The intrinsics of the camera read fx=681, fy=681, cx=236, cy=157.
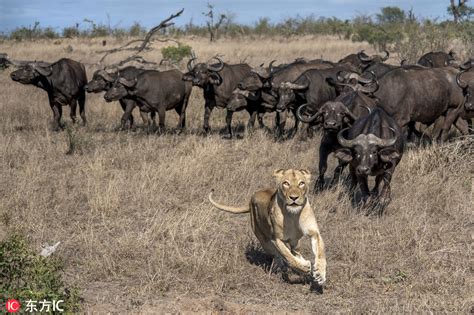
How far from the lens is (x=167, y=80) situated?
15.4 metres

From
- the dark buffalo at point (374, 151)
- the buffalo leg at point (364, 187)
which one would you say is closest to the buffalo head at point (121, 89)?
the dark buffalo at point (374, 151)

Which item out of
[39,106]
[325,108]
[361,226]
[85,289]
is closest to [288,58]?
[39,106]

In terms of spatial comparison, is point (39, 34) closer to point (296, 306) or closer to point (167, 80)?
point (167, 80)

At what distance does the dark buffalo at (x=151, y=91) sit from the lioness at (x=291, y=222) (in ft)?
29.3

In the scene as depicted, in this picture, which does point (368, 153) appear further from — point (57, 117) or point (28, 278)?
point (57, 117)

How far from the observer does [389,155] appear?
7.95m

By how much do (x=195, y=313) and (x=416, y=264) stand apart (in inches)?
92.8

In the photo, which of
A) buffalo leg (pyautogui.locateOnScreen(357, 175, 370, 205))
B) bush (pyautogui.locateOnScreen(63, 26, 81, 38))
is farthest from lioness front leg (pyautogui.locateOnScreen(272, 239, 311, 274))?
bush (pyautogui.locateOnScreen(63, 26, 81, 38))

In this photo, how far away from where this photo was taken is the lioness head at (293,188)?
568cm

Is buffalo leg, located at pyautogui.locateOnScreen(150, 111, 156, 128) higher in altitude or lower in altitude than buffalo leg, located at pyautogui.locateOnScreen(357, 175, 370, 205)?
A: lower

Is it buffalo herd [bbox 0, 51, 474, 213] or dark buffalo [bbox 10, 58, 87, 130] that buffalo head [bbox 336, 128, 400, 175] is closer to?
buffalo herd [bbox 0, 51, 474, 213]

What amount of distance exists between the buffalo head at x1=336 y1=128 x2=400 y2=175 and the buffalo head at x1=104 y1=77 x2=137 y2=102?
7.97 metres

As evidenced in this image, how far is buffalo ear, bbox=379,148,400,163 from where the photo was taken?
312 inches

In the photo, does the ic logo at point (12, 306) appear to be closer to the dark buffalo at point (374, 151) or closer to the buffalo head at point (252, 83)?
the dark buffalo at point (374, 151)
